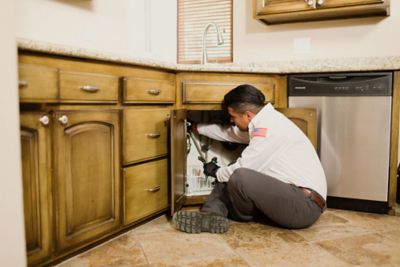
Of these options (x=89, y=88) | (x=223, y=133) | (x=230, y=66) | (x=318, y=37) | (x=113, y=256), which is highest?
(x=318, y=37)

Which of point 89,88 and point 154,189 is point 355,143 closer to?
point 154,189

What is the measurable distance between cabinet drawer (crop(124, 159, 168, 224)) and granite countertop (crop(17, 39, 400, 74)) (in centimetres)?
55

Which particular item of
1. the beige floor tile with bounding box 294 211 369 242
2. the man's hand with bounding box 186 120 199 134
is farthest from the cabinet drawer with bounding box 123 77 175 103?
the beige floor tile with bounding box 294 211 369 242

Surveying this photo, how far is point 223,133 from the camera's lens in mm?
2445

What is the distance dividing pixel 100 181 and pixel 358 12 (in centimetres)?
208

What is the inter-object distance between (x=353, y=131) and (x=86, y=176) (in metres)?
1.63

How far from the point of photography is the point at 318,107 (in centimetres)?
244

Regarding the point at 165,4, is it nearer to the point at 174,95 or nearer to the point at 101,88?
the point at 174,95

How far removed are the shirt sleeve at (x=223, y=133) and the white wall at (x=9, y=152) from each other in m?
1.41

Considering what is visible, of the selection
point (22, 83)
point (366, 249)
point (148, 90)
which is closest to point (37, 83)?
point (22, 83)

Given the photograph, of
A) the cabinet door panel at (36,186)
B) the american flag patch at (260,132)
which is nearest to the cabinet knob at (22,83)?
the cabinet door panel at (36,186)

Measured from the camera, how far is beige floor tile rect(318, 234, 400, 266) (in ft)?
5.50

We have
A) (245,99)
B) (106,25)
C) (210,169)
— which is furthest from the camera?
(106,25)

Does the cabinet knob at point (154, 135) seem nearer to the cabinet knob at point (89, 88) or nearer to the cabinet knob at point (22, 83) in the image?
the cabinet knob at point (89, 88)
